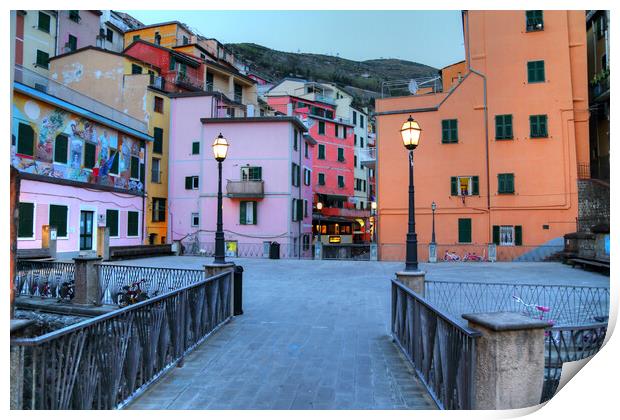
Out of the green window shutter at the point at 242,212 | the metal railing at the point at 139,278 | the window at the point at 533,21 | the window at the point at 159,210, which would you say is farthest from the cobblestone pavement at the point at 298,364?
the window at the point at 159,210

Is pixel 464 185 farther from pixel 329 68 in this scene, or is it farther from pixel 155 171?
pixel 329 68

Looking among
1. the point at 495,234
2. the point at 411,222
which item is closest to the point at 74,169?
the point at 411,222

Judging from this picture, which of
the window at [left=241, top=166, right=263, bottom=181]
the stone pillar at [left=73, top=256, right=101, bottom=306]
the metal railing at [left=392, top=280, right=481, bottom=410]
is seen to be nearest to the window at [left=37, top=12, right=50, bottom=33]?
the window at [left=241, top=166, right=263, bottom=181]

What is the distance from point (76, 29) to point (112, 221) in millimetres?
20727

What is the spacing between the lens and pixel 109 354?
4070 mm

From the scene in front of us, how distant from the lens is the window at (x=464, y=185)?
83.7 ft

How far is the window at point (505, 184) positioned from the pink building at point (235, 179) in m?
13.3

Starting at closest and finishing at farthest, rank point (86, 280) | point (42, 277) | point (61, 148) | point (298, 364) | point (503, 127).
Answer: point (298, 364)
point (86, 280)
point (42, 277)
point (61, 148)
point (503, 127)

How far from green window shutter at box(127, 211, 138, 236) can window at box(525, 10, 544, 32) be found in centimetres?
2552

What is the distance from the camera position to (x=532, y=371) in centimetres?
320

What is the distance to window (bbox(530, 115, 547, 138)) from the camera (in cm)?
2412

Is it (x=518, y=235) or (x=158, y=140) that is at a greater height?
(x=158, y=140)

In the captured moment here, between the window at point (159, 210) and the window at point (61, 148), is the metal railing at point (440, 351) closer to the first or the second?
the window at point (61, 148)
